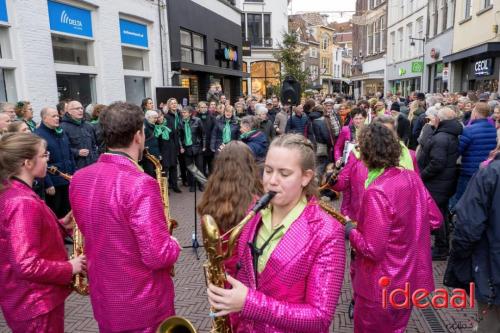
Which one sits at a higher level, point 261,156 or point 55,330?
point 261,156

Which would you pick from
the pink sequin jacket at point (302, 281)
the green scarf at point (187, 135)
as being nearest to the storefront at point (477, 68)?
the green scarf at point (187, 135)

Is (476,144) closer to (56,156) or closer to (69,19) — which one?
(56,156)

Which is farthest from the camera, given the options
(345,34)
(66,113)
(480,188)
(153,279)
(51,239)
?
(345,34)

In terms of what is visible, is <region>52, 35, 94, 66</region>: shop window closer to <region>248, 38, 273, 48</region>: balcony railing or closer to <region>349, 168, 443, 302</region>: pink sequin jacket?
<region>349, 168, 443, 302</region>: pink sequin jacket

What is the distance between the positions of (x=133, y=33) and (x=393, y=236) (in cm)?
1165

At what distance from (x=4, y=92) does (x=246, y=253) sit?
830 cm

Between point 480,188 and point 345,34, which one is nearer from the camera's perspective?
point 480,188

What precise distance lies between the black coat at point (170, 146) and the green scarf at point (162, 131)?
10cm

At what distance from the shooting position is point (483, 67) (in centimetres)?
1477

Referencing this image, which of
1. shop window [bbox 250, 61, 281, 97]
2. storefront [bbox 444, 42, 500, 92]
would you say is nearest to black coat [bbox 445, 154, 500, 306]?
storefront [bbox 444, 42, 500, 92]

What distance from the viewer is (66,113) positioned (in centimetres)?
640

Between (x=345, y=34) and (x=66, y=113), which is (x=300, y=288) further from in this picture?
(x=345, y=34)

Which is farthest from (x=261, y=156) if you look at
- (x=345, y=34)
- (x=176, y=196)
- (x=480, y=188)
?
(x=345, y=34)

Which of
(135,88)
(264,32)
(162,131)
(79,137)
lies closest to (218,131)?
(162,131)
